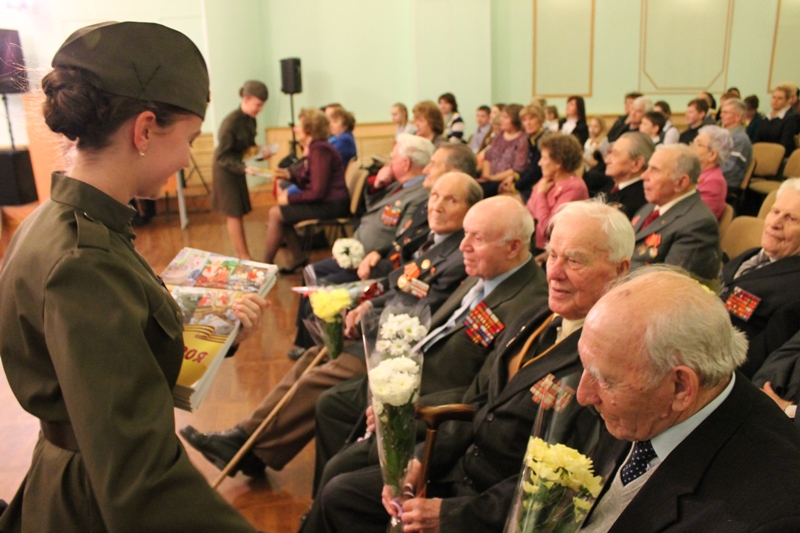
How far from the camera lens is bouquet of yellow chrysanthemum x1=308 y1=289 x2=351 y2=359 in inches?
114

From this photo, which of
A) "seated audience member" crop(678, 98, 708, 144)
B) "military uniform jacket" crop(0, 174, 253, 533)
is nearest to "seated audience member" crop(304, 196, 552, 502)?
"military uniform jacket" crop(0, 174, 253, 533)

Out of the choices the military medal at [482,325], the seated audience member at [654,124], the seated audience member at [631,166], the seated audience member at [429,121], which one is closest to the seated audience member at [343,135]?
the seated audience member at [429,121]

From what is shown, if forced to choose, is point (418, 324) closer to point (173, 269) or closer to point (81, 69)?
point (173, 269)

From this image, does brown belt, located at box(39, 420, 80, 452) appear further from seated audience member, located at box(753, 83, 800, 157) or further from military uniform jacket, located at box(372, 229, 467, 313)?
seated audience member, located at box(753, 83, 800, 157)

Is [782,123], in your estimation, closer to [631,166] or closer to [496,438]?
[631,166]

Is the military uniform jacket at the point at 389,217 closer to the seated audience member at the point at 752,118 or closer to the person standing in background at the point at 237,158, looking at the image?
the person standing in background at the point at 237,158

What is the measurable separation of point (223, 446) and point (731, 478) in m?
2.19

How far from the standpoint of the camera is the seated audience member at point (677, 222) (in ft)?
10.4

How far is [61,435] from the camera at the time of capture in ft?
3.63

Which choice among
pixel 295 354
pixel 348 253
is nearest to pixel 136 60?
pixel 348 253

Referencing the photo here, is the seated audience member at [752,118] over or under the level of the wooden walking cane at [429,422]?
over

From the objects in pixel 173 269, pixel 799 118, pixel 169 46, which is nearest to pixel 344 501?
pixel 173 269

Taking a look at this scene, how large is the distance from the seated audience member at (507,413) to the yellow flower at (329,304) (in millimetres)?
891

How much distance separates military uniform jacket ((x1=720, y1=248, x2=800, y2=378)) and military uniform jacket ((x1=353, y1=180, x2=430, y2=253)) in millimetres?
1982
